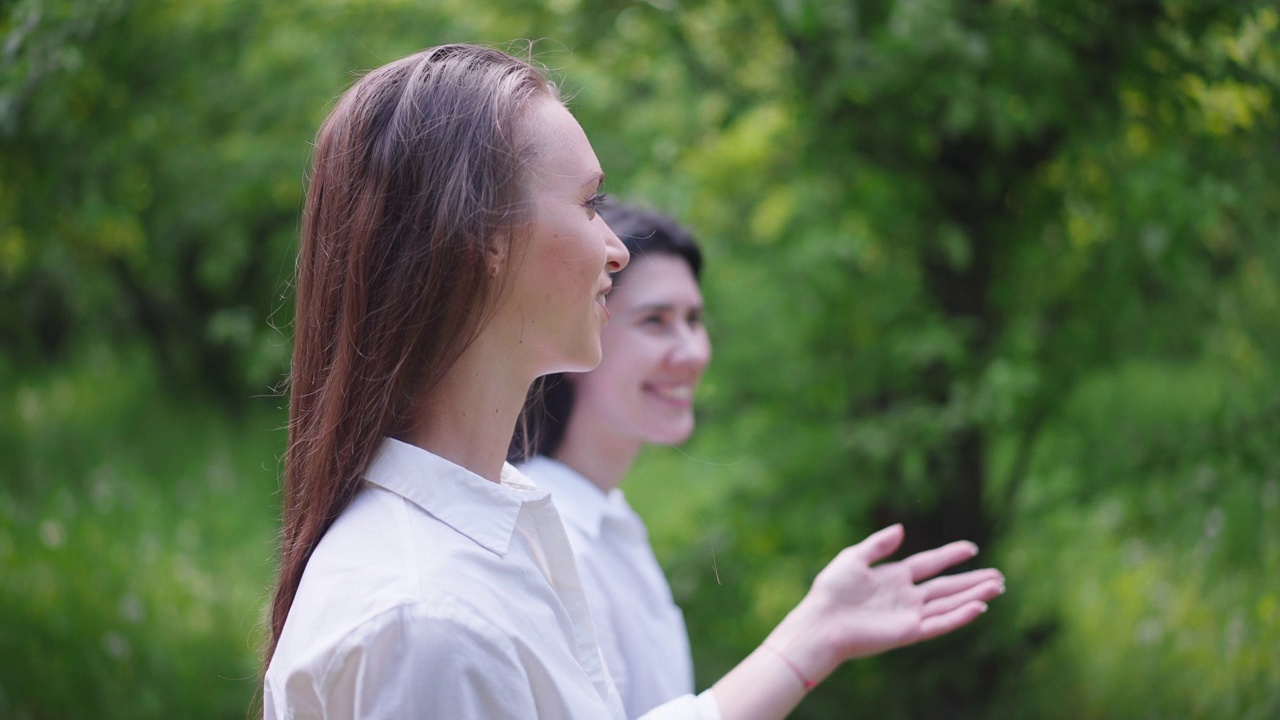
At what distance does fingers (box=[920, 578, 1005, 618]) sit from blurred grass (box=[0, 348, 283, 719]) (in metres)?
1.21

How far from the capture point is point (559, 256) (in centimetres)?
119

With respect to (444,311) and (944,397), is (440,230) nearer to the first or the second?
(444,311)

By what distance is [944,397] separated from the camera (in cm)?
360

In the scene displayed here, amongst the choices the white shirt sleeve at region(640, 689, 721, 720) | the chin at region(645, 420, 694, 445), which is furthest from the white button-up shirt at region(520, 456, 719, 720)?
the white shirt sleeve at region(640, 689, 721, 720)

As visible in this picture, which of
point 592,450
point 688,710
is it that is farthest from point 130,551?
point 688,710

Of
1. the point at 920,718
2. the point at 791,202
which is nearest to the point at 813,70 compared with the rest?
the point at 791,202

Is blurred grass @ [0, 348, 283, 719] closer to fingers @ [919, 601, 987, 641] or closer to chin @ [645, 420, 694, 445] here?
chin @ [645, 420, 694, 445]

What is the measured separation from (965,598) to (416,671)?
41.1 inches

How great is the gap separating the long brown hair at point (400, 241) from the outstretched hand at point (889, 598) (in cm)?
84

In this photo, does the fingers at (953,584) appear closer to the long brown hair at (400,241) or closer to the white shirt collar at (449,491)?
the white shirt collar at (449,491)

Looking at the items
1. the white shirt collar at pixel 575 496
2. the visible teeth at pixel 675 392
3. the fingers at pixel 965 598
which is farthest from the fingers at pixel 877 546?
the visible teeth at pixel 675 392

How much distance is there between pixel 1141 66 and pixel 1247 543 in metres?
1.53

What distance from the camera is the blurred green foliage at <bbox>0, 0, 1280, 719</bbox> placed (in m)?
3.03

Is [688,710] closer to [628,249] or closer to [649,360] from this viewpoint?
[649,360]
